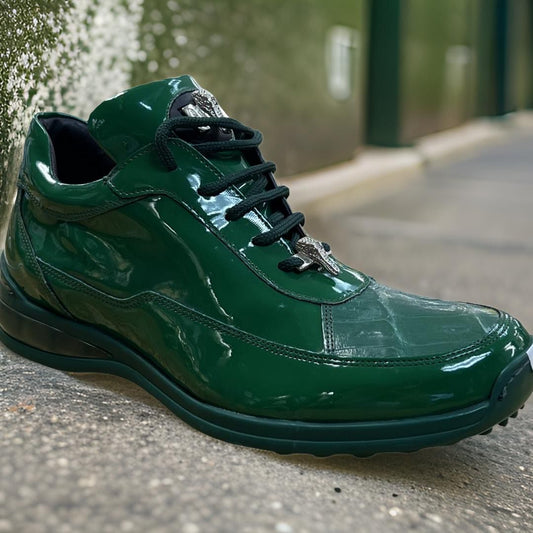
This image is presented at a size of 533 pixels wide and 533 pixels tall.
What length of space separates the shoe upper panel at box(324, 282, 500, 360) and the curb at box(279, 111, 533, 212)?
180 centimetres

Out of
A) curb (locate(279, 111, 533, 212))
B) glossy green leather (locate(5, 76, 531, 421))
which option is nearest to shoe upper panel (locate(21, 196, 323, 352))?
glossy green leather (locate(5, 76, 531, 421))

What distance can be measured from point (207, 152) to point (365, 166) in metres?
3.25

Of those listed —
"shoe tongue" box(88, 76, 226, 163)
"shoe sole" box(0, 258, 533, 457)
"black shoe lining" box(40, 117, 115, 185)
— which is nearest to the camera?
"shoe sole" box(0, 258, 533, 457)

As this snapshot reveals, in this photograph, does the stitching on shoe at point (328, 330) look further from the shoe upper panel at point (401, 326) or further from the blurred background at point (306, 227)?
the blurred background at point (306, 227)

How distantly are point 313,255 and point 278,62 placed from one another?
2.32 m

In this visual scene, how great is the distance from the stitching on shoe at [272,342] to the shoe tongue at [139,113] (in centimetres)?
17

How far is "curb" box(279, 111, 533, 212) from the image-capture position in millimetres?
2961

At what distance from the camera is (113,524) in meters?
0.57

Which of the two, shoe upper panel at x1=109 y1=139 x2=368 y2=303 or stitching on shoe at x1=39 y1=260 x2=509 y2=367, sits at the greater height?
shoe upper panel at x1=109 y1=139 x2=368 y2=303

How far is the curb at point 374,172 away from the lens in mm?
2961

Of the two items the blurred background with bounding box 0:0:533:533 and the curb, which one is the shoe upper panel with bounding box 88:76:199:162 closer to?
the blurred background with bounding box 0:0:533:533

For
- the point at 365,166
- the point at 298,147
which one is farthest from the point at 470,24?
the point at 298,147

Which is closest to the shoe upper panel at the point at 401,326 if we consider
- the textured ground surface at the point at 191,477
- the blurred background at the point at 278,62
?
the textured ground surface at the point at 191,477

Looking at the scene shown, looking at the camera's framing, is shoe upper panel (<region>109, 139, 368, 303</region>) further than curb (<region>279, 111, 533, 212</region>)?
No
